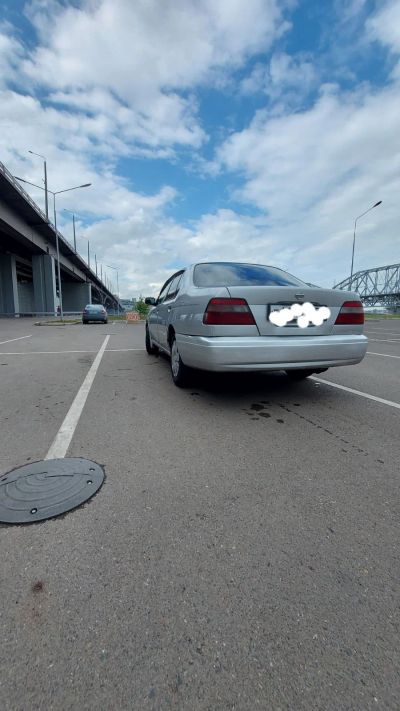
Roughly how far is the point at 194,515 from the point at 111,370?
4.37 metres

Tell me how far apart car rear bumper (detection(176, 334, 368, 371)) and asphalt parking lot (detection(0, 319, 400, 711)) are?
63 centimetres

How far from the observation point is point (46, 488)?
7.04 ft

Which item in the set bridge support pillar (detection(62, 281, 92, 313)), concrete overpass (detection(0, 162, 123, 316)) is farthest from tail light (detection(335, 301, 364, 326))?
bridge support pillar (detection(62, 281, 92, 313))

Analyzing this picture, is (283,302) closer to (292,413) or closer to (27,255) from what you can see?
(292,413)

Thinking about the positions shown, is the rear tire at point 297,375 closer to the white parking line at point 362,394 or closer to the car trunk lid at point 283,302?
the white parking line at point 362,394

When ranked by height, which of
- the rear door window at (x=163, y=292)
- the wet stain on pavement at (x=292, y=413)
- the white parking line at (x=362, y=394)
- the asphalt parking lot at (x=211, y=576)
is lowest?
the asphalt parking lot at (x=211, y=576)

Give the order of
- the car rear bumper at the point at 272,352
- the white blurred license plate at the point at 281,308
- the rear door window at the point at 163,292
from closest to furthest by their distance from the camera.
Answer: the car rear bumper at the point at 272,352 → the white blurred license plate at the point at 281,308 → the rear door window at the point at 163,292

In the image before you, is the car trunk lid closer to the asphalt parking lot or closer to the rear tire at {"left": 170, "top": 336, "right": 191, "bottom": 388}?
the asphalt parking lot

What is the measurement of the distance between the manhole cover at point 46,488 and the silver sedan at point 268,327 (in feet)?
5.03

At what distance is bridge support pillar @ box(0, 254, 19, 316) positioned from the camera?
37438mm

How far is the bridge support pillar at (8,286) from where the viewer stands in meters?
37.4

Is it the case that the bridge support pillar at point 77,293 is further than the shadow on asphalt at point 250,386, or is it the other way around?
the bridge support pillar at point 77,293

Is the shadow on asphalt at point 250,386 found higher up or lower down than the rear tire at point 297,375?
lower down

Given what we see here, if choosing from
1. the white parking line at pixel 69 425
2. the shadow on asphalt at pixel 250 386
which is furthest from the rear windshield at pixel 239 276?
the white parking line at pixel 69 425
